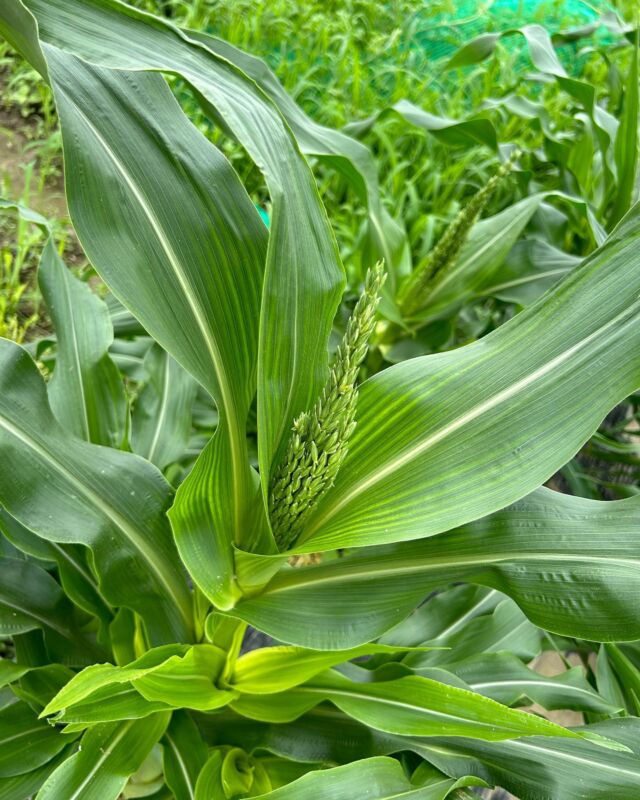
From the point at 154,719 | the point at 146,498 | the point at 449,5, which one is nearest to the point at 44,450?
the point at 146,498

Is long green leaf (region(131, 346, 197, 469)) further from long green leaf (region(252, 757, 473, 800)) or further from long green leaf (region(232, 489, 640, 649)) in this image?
long green leaf (region(252, 757, 473, 800))

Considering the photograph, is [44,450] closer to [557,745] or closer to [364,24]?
[557,745]

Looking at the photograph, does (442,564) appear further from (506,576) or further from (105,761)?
(105,761)

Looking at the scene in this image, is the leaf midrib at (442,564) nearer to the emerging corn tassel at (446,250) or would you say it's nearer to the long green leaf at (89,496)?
the long green leaf at (89,496)

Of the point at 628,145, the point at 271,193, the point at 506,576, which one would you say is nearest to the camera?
the point at 271,193

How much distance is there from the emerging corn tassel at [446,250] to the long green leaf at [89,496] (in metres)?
0.63

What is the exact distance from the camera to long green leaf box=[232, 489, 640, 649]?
0.60 m

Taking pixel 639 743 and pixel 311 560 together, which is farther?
pixel 311 560

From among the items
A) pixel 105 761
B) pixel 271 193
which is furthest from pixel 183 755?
pixel 271 193

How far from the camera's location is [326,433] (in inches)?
20.2

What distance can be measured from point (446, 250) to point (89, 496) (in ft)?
2.28

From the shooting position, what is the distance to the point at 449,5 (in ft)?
8.18

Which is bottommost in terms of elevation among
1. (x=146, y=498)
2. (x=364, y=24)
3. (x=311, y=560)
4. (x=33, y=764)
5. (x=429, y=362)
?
(x=311, y=560)

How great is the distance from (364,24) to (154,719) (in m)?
2.37
